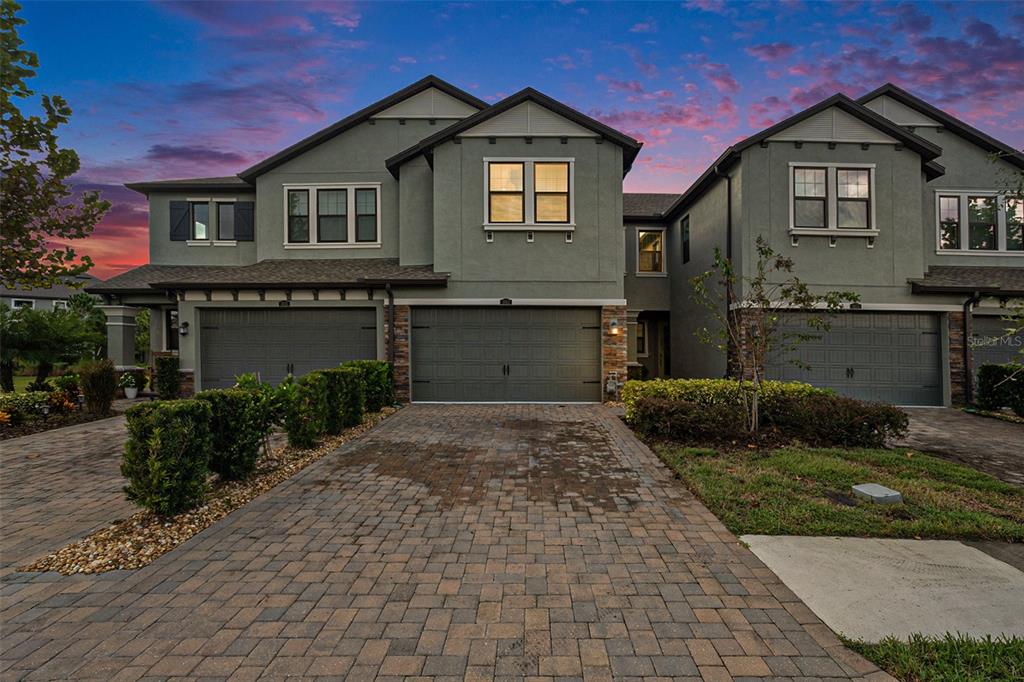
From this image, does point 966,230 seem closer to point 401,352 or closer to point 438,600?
point 401,352

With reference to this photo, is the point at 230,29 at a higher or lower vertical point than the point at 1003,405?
higher

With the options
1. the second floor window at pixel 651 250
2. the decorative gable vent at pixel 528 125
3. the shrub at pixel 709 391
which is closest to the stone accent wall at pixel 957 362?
the shrub at pixel 709 391

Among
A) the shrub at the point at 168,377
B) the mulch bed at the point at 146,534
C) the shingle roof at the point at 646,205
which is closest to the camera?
the mulch bed at the point at 146,534

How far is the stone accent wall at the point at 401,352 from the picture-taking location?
12.2 metres

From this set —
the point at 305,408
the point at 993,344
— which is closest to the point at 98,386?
the point at 305,408

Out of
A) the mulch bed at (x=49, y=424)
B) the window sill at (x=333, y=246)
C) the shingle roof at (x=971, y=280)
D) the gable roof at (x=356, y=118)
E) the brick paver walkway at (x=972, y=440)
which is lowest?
the brick paver walkway at (x=972, y=440)

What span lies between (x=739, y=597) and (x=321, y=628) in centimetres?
287

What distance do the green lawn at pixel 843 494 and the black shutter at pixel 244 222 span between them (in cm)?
1462

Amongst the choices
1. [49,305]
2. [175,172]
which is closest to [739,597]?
[175,172]

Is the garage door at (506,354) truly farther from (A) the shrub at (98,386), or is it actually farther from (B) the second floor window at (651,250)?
(A) the shrub at (98,386)

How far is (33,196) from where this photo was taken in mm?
7516

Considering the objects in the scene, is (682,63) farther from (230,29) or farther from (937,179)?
(230,29)

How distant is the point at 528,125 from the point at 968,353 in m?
13.3

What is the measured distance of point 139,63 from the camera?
11.1m
